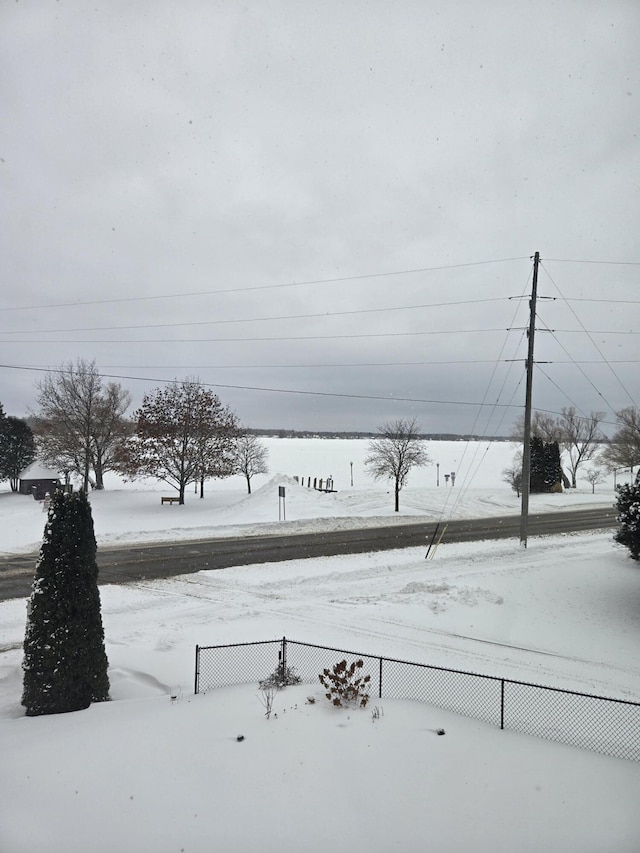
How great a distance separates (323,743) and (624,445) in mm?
57726

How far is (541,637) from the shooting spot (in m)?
12.0

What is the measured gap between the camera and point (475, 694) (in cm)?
895

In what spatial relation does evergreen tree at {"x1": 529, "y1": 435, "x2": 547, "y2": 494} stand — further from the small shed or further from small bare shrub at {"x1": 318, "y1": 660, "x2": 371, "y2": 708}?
small bare shrub at {"x1": 318, "y1": 660, "x2": 371, "y2": 708}

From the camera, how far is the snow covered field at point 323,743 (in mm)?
5445

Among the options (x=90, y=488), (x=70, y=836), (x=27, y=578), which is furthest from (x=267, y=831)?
(x=90, y=488)

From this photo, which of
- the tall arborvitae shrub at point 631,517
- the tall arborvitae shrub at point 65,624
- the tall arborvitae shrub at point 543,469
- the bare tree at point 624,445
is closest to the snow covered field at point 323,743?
the tall arborvitae shrub at point 65,624

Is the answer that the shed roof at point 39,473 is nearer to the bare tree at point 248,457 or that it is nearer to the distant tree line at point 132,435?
the distant tree line at point 132,435

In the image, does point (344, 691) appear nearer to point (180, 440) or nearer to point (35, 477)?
point (180, 440)

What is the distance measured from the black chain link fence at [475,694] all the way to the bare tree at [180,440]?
22.1 m

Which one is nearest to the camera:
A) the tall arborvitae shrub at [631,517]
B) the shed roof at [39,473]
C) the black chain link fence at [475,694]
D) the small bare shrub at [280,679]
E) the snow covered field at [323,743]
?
the snow covered field at [323,743]

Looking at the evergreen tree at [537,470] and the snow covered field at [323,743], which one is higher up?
the evergreen tree at [537,470]

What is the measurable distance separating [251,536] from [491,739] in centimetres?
1803

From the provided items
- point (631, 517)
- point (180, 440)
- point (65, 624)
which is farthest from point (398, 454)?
point (65, 624)

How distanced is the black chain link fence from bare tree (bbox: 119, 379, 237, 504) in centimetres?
2214
